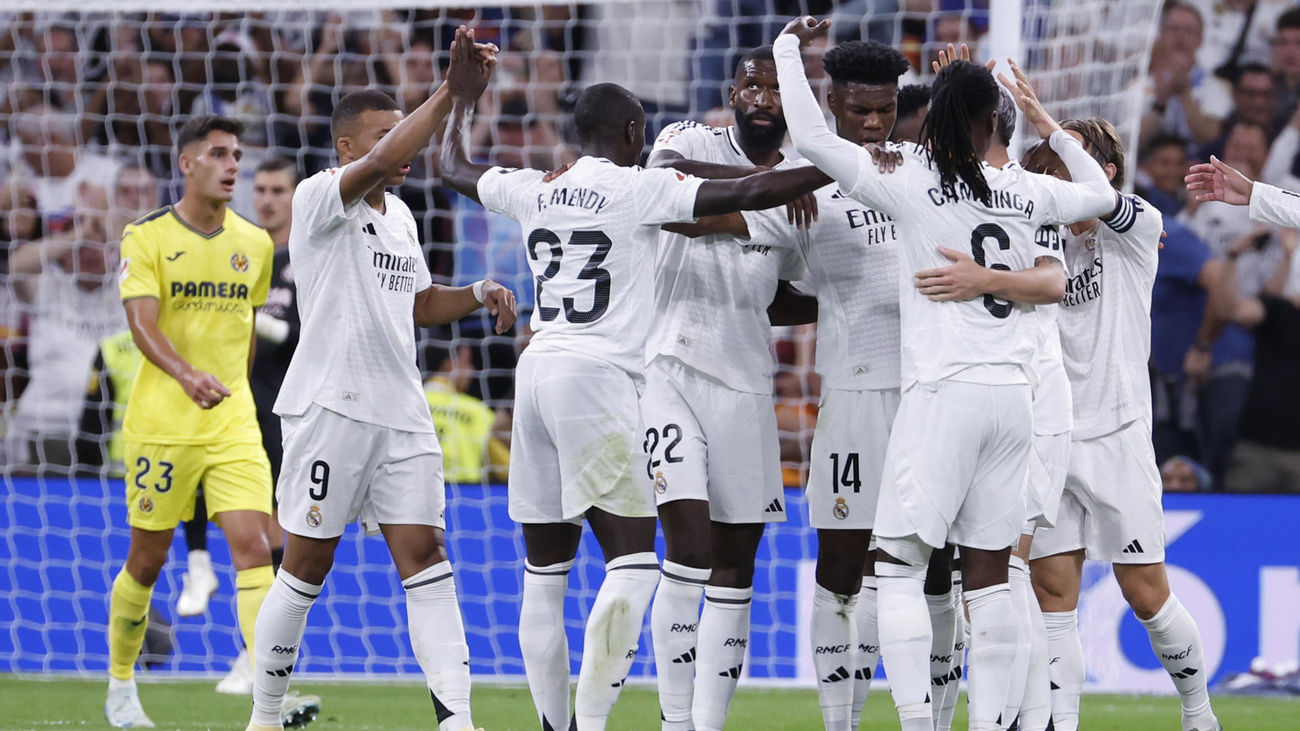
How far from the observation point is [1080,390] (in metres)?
5.91

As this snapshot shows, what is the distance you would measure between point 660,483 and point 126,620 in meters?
2.89

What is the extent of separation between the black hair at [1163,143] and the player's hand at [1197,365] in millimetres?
1512

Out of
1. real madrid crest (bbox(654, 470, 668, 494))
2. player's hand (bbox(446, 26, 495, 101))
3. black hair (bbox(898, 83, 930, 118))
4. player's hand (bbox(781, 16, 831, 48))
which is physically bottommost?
real madrid crest (bbox(654, 470, 668, 494))

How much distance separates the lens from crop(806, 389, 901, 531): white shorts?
5398mm

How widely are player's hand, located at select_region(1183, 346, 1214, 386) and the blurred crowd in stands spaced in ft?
0.04

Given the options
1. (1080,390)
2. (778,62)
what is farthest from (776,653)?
(778,62)

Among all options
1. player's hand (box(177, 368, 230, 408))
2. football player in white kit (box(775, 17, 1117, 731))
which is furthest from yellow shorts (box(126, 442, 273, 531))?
football player in white kit (box(775, 17, 1117, 731))

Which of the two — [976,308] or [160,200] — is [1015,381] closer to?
[976,308]

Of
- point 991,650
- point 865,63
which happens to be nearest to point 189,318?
point 865,63

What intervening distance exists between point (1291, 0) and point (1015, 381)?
26.1ft

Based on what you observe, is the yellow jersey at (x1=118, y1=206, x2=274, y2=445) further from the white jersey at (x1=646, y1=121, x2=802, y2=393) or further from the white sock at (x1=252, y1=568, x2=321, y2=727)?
the white jersey at (x1=646, y1=121, x2=802, y2=393)

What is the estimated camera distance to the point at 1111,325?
5.84m

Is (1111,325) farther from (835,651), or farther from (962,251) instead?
(835,651)

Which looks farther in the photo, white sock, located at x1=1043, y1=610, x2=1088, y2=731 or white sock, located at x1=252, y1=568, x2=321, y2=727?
white sock, located at x1=1043, y1=610, x2=1088, y2=731
